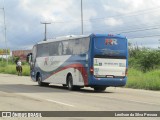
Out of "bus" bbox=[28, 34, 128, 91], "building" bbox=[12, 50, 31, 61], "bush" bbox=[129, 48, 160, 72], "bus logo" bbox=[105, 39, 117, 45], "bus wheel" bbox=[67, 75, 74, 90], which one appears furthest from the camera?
"building" bbox=[12, 50, 31, 61]

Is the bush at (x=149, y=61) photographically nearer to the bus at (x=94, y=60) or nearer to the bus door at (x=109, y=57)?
the bus at (x=94, y=60)

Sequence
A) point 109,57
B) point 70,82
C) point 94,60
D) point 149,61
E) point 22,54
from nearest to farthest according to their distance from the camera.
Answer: point 94,60, point 109,57, point 70,82, point 149,61, point 22,54

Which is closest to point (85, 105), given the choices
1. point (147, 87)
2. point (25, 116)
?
point (25, 116)

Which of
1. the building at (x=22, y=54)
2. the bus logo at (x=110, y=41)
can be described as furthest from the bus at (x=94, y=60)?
the building at (x=22, y=54)

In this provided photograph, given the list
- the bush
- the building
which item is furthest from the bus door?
the building

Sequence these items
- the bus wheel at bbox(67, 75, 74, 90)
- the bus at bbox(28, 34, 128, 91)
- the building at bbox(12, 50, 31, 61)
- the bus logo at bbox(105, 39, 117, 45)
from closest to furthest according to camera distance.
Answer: the bus at bbox(28, 34, 128, 91) → the bus logo at bbox(105, 39, 117, 45) → the bus wheel at bbox(67, 75, 74, 90) → the building at bbox(12, 50, 31, 61)

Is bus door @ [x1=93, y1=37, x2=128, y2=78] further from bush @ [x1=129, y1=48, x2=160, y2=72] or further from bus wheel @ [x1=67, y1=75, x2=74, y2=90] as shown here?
bush @ [x1=129, y1=48, x2=160, y2=72]

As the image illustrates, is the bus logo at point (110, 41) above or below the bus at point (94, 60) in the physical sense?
above

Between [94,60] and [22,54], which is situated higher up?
[22,54]

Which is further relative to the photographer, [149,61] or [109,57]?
[149,61]

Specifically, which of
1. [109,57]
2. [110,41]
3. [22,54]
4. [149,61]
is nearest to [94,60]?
[109,57]

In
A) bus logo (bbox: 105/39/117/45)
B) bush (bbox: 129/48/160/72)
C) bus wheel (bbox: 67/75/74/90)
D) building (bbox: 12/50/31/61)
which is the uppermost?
building (bbox: 12/50/31/61)

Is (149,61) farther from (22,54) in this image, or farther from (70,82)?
(22,54)

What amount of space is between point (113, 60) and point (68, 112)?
11.1 metres
